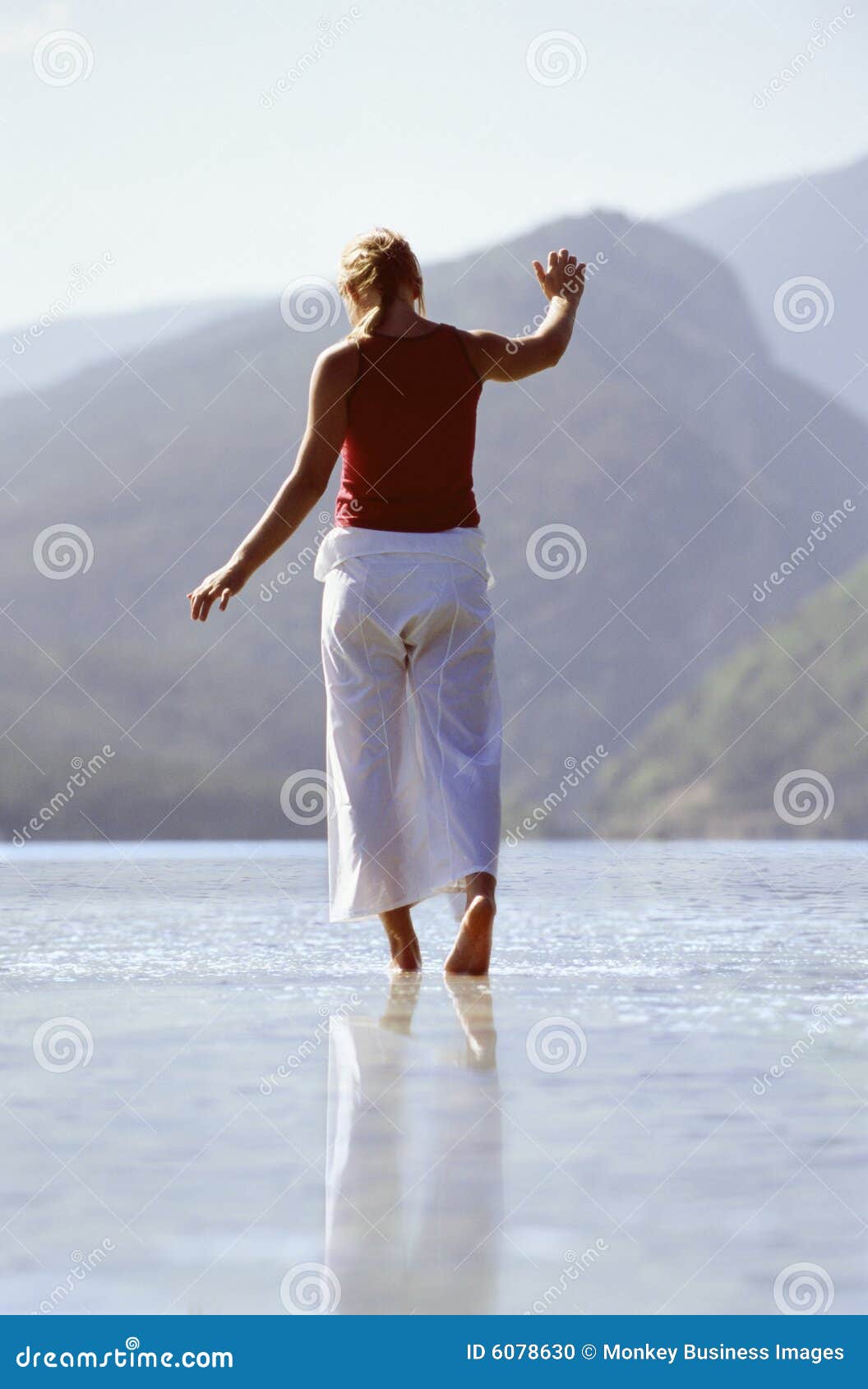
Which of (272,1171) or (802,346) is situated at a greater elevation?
(802,346)

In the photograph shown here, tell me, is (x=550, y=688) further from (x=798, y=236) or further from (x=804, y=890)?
(x=804, y=890)

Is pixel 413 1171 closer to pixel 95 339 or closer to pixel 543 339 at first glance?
pixel 543 339

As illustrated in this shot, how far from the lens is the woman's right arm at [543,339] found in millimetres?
2443

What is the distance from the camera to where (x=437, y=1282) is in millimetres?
824

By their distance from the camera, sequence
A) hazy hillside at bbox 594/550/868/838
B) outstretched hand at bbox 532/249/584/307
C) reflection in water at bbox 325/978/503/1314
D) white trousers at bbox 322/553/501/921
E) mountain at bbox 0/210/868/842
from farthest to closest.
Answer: mountain at bbox 0/210/868/842
hazy hillside at bbox 594/550/868/838
outstretched hand at bbox 532/249/584/307
white trousers at bbox 322/553/501/921
reflection in water at bbox 325/978/503/1314

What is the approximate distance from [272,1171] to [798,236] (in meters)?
32.5

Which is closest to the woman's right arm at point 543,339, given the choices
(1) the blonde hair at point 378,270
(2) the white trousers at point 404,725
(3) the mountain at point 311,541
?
(1) the blonde hair at point 378,270

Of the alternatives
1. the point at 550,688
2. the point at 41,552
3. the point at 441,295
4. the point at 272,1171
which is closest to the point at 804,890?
the point at 272,1171

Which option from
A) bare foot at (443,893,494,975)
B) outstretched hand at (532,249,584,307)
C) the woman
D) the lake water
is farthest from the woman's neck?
the lake water

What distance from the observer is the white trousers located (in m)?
2.37

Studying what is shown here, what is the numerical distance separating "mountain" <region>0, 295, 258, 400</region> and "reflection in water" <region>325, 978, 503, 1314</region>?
27.1 metres

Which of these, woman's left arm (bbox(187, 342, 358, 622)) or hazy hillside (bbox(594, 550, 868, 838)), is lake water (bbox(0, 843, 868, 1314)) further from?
hazy hillside (bbox(594, 550, 868, 838))

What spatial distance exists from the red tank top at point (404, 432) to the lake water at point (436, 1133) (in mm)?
694

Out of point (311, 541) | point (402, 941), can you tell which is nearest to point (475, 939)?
point (402, 941)
